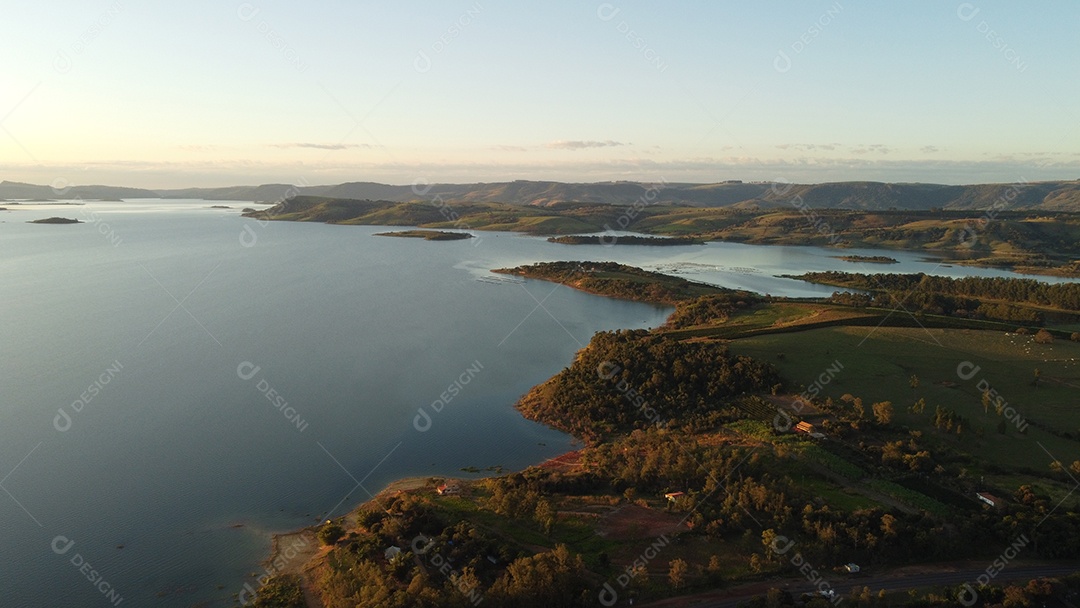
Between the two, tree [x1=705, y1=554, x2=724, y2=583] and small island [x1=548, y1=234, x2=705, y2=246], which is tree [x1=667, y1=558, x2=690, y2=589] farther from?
small island [x1=548, y1=234, x2=705, y2=246]

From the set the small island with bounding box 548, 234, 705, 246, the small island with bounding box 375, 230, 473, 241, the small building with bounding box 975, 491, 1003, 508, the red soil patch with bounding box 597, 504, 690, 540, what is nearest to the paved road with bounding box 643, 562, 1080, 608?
the small building with bounding box 975, 491, 1003, 508

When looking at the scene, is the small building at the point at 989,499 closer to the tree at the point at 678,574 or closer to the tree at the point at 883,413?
the tree at the point at 883,413

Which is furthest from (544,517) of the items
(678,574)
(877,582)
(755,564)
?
(877,582)

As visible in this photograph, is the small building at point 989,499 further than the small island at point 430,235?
No

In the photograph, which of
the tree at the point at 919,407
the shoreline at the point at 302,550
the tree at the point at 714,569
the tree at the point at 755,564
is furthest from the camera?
the tree at the point at 919,407

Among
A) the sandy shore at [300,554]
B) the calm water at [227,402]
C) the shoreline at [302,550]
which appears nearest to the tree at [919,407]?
the calm water at [227,402]

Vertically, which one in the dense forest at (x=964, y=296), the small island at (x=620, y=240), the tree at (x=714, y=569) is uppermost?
the small island at (x=620, y=240)

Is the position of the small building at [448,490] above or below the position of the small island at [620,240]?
below

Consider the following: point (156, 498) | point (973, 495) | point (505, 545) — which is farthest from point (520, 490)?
point (973, 495)

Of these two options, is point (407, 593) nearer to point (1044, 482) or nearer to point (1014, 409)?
point (1044, 482)
